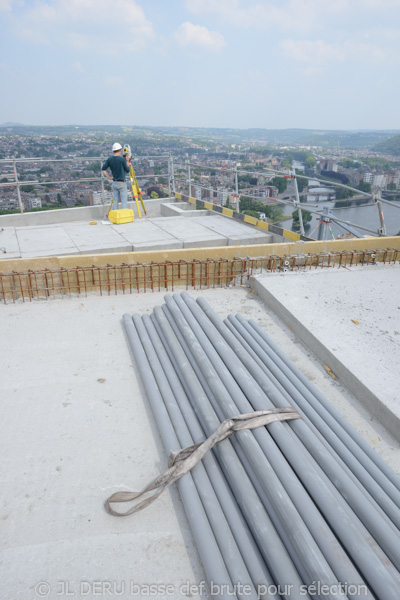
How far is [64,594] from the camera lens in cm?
254

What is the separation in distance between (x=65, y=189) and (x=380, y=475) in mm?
13760

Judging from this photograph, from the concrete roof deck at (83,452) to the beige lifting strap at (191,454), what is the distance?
0.11 meters

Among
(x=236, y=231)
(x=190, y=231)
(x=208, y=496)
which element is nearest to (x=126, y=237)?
(x=190, y=231)

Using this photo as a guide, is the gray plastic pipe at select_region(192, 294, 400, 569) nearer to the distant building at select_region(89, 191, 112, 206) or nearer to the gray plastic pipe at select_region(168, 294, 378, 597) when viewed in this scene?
the gray plastic pipe at select_region(168, 294, 378, 597)

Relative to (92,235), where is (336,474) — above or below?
below

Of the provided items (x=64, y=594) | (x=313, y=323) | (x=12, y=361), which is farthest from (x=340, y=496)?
(x=12, y=361)

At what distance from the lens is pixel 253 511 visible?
284 cm

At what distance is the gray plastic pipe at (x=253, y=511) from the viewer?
2457 millimetres

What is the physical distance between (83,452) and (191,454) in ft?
3.51

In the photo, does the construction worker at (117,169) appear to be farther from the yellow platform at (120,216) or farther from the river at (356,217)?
the river at (356,217)

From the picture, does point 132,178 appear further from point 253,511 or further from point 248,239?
point 253,511

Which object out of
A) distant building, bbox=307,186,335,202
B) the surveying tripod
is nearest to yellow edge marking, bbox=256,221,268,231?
distant building, bbox=307,186,335,202

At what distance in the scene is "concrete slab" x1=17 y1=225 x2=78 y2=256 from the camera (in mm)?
8047

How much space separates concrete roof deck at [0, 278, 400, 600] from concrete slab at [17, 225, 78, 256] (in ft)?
6.94
